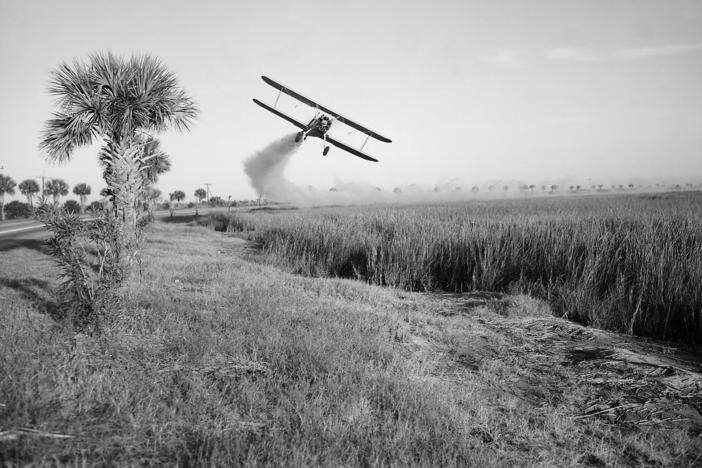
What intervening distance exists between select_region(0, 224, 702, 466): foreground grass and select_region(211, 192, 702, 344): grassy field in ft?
4.76

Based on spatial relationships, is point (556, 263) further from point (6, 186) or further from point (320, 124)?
point (6, 186)

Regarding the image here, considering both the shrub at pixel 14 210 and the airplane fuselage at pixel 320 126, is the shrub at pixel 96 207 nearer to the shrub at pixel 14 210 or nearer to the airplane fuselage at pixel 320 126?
the airplane fuselage at pixel 320 126

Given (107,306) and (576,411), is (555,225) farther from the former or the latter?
(107,306)

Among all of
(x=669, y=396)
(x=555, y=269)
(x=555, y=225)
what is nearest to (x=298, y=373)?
(x=669, y=396)

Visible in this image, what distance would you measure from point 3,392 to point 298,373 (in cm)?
257

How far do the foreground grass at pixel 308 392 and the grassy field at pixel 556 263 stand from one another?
145 centimetres

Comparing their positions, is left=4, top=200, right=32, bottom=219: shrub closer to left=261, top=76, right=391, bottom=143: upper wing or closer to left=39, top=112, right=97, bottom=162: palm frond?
left=261, top=76, right=391, bottom=143: upper wing

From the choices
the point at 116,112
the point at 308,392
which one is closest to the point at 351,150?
the point at 116,112

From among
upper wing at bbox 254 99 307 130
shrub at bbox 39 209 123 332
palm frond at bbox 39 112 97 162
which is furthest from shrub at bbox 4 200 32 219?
shrub at bbox 39 209 123 332

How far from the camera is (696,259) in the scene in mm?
7422

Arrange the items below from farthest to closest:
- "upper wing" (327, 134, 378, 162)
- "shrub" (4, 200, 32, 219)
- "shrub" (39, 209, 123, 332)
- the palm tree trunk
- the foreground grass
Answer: "shrub" (4, 200, 32, 219)
"upper wing" (327, 134, 378, 162)
the palm tree trunk
"shrub" (39, 209, 123, 332)
the foreground grass

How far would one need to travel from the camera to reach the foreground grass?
305 centimetres

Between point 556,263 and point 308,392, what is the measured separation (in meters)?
7.83

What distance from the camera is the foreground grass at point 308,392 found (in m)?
3.05
